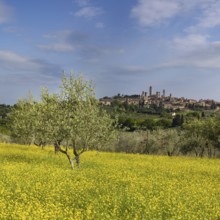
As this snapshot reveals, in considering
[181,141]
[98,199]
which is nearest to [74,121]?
[98,199]

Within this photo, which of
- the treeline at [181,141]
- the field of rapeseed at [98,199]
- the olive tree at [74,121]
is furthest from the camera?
the treeline at [181,141]

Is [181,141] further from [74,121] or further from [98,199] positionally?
[98,199]

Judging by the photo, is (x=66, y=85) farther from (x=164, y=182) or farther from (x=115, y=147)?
(x=115, y=147)

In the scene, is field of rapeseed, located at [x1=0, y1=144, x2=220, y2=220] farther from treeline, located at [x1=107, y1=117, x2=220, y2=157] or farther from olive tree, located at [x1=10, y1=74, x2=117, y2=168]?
treeline, located at [x1=107, y1=117, x2=220, y2=157]

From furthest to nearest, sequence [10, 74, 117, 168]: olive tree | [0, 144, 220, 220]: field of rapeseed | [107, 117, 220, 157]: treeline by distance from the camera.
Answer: [107, 117, 220, 157]: treeline, [10, 74, 117, 168]: olive tree, [0, 144, 220, 220]: field of rapeseed

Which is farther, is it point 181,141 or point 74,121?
point 181,141

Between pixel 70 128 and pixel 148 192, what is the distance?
11.7 m

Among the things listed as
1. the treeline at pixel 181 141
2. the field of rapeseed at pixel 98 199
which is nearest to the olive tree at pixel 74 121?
the field of rapeseed at pixel 98 199

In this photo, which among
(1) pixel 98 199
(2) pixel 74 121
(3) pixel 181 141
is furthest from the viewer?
(3) pixel 181 141

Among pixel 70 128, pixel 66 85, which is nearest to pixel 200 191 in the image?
pixel 70 128

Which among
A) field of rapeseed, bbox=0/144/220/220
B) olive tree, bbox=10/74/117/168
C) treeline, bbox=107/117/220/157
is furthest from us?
treeline, bbox=107/117/220/157

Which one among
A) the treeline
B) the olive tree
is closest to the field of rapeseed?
the olive tree

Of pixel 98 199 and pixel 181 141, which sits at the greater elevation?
pixel 181 141

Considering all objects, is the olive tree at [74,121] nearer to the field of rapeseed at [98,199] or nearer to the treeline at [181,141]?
the field of rapeseed at [98,199]
